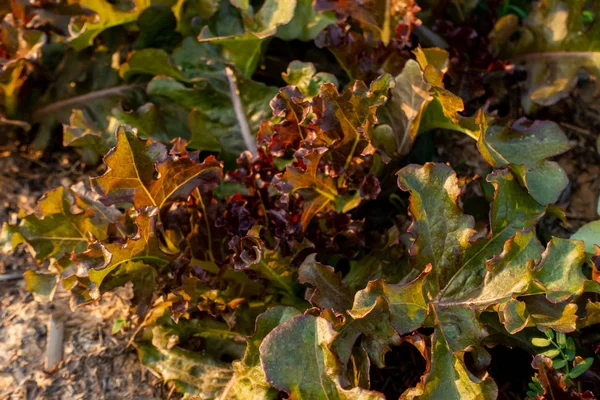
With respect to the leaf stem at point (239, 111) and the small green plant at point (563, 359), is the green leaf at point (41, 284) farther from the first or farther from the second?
the small green plant at point (563, 359)

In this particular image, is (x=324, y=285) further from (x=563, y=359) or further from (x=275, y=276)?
(x=563, y=359)

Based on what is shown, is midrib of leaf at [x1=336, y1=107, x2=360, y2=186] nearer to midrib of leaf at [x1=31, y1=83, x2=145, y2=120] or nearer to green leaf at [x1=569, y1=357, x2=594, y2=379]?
green leaf at [x1=569, y1=357, x2=594, y2=379]

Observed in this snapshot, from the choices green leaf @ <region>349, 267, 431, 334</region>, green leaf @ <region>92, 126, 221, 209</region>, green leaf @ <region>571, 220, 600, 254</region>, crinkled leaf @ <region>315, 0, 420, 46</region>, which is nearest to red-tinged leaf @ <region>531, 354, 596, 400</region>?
green leaf @ <region>349, 267, 431, 334</region>

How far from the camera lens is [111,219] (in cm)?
193

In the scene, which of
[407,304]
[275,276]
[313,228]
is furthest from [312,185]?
[407,304]

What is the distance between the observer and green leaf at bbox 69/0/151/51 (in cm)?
213

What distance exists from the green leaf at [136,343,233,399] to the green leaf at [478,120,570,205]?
1.01 meters

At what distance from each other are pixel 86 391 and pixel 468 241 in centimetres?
120

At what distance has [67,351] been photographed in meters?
1.94

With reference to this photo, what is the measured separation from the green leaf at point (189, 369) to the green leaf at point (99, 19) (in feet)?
3.60

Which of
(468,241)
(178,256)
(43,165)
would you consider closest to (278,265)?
(178,256)

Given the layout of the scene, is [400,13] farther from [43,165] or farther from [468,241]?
A: [43,165]

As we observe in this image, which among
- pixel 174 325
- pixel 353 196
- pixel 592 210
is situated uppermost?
pixel 353 196

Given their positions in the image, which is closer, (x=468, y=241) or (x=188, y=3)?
(x=468, y=241)
